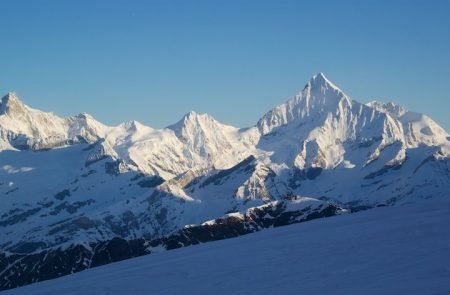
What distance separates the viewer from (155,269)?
14138 centimetres

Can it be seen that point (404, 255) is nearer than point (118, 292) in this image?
Yes

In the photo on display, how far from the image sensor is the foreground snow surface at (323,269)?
81.8 meters

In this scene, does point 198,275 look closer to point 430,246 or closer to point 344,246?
point 344,246

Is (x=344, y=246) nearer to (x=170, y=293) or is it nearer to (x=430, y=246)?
(x=430, y=246)

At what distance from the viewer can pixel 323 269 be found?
98.1 metres

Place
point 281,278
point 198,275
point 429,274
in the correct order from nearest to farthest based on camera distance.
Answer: point 429,274, point 281,278, point 198,275

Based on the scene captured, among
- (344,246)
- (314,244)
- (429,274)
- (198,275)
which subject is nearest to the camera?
(429,274)

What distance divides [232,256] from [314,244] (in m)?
16.1

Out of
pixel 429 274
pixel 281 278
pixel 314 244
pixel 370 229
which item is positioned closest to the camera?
pixel 429 274

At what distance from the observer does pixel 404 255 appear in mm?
100875

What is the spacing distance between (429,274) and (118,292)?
161 feet

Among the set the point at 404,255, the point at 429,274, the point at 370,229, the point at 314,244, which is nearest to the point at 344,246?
the point at 314,244

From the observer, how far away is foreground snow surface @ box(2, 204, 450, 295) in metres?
81.8

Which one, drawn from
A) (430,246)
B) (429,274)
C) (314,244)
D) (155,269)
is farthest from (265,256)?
(429,274)
